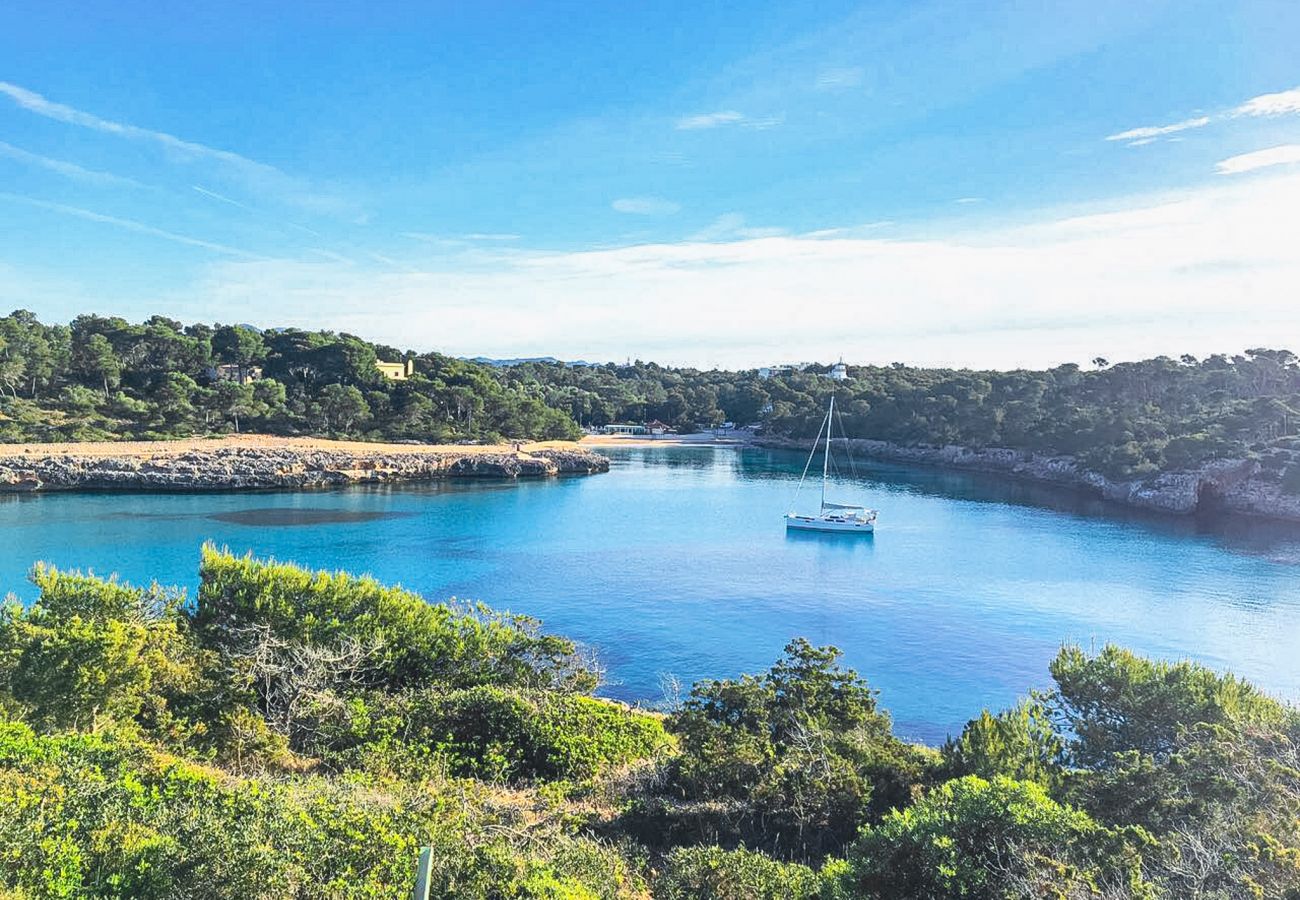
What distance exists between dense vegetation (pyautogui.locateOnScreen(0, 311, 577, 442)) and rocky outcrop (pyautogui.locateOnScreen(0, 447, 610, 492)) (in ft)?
23.6

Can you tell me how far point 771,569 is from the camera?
112 feet

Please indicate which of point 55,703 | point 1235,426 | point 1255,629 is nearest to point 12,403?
point 55,703

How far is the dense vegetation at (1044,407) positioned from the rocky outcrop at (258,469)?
36413mm

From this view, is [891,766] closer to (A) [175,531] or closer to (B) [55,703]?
(B) [55,703]

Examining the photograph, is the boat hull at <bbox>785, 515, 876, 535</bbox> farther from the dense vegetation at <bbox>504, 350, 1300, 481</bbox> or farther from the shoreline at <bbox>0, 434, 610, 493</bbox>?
the shoreline at <bbox>0, 434, 610, 493</bbox>

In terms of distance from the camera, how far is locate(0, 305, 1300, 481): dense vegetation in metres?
54.5

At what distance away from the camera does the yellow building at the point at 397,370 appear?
242 ft

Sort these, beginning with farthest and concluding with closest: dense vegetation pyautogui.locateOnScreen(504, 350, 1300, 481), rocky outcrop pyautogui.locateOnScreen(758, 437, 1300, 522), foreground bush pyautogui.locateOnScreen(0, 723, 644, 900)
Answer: dense vegetation pyautogui.locateOnScreen(504, 350, 1300, 481) → rocky outcrop pyautogui.locateOnScreen(758, 437, 1300, 522) → foreground bush pyautogui.locateOnScreen(0, 723, 644, 900)

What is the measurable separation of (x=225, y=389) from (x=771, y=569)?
47.5 metres

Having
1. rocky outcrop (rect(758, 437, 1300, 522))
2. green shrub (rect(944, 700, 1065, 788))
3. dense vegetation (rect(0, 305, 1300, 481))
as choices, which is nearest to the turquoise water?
rocky outcrop (rect(758, 437, 1300, 522))

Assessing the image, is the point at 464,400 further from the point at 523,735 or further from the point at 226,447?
the point at 523,735

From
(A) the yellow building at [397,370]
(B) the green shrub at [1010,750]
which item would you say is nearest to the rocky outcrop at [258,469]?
(A) the yellow building at [397,370]

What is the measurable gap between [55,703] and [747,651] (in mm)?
16962

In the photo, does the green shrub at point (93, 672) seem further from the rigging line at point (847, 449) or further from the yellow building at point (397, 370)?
the rigging line at point (847, 449)
